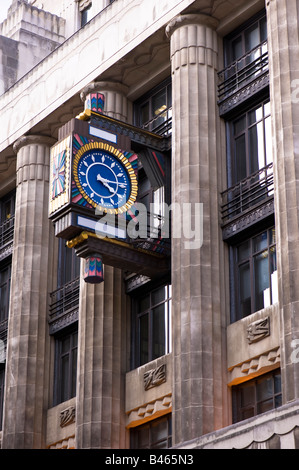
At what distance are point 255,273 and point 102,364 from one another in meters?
7.05

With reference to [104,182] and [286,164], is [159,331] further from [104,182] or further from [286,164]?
[286,164]

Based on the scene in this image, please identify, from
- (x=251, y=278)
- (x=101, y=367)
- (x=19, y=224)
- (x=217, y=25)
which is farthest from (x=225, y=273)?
(x=19, y=224)

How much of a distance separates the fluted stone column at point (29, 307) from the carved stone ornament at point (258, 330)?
39.1 feet

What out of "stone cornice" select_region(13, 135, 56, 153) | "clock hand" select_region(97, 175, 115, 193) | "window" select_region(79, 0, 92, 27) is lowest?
"clock hand" select_region(97, 175, 115, 193)

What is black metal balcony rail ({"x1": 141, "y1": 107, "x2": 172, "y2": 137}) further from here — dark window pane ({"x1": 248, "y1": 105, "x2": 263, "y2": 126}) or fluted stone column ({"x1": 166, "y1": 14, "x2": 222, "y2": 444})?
dark window pane ({"x1": 248, "y1": 105, "x2": 263, "y2": 126})

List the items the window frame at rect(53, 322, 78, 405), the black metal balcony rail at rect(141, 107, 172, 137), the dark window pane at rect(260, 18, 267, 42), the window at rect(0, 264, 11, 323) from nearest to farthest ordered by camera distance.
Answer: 1. the dark window pane at rect(260, 18, 267, 42)
2. the black metal balcony rail at rect(141, 107, 172, 137)
3. the window frame at rect(53, 322, 78, 405)
4. the window at rect(0, 264, 11, 323)

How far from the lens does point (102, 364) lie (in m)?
40.2

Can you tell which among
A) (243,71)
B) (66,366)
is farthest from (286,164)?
(66,366)

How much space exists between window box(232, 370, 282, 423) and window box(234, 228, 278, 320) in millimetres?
2230

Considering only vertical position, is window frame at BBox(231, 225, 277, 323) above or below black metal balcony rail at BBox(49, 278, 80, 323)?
below

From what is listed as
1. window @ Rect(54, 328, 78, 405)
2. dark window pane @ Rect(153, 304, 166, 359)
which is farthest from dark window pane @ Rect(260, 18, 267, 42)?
window @ Rect(54, 328, 78, 405)

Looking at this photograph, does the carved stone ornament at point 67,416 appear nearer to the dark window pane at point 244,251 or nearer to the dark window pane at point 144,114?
the dark window pane at point 244,251

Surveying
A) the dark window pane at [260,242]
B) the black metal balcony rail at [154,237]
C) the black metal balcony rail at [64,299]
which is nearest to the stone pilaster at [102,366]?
the black metal balcony rail at [64,299]

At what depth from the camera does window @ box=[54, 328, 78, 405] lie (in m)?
44.0
